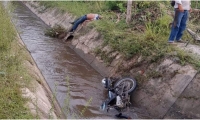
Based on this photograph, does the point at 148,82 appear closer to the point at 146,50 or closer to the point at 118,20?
the point at 146,50

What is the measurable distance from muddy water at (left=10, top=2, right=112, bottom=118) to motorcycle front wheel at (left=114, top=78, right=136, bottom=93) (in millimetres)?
597

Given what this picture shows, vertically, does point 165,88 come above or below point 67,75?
above

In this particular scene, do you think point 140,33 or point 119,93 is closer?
point 119,93

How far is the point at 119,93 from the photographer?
7.44 metres

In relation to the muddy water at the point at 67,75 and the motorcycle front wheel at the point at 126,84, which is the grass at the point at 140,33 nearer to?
the motorcycle front wheel at the point at 126,84

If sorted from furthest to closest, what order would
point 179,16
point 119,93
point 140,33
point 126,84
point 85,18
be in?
point 85,18, point 140,33, point 179,16, point 126,84, point 119,93

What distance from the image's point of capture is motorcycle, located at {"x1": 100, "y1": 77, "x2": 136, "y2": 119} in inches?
281

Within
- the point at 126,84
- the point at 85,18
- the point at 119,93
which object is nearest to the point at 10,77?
the point at 119,93

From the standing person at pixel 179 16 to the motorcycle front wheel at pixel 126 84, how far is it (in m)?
1.67

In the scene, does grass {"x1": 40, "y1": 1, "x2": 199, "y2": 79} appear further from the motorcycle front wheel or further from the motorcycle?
the motorcycle

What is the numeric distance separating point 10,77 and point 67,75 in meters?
3.56

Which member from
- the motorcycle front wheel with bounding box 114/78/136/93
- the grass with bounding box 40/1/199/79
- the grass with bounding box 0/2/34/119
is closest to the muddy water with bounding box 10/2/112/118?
the motorcycle front wheel with bounding box 114/78/136/93

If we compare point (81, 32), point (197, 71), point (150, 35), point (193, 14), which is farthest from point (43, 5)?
point (197, 71)

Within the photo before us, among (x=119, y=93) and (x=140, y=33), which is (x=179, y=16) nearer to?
(x=140, y=33)
